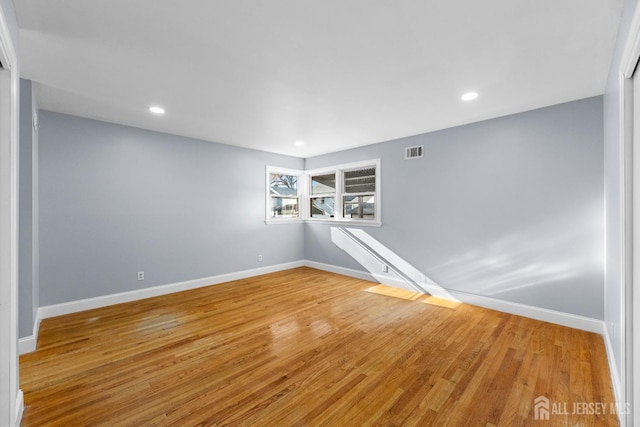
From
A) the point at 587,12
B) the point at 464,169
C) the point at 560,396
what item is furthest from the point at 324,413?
the point at 464,169

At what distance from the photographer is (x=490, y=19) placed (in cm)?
176

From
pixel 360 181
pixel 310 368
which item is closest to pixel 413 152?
pixel 360 181

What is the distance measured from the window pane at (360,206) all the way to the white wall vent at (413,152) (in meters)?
1.00

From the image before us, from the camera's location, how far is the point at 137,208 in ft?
13.3

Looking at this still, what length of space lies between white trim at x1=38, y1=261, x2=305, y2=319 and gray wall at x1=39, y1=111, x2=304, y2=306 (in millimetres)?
76

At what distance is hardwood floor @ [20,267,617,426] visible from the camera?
5.88ft

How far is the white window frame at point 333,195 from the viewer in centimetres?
493

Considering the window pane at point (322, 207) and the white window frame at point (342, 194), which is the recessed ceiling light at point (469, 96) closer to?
the white window frame at point (342, 194)

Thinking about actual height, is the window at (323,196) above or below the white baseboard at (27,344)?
above

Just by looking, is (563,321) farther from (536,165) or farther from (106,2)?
(106,2)

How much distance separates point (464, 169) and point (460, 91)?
4.54 feet

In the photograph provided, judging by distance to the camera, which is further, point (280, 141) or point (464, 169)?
point (280, 141)

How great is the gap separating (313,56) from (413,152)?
9.01ft


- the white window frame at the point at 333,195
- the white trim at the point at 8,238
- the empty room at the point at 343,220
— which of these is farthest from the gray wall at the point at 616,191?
the white trim at the point at 8,238
